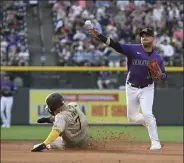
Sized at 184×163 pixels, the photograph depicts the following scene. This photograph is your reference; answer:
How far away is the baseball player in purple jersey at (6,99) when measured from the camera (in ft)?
62.7

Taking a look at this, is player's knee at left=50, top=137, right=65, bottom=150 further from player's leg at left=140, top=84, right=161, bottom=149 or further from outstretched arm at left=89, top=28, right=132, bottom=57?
outstretched arm at left=89, top=28, right=132, bottom=57

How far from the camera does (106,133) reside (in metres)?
15.8

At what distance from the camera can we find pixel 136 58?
33.8ft

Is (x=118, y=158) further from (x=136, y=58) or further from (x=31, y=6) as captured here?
(x=31, y=6)

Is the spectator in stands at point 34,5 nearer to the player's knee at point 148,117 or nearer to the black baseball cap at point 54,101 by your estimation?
the player's knee at point 148,117

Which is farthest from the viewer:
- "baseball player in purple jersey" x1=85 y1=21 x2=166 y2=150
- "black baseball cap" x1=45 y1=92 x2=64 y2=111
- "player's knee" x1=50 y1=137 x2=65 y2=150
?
"baseball player in purple jersey" x1=85 y1=21 x2=166 y2=150

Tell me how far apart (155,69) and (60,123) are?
2208 mm

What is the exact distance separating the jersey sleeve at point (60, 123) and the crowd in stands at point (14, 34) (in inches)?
466

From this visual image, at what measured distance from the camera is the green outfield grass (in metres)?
15.3

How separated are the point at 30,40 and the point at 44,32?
0.90 metres

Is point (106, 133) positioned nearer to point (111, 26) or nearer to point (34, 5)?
point (111, 26)

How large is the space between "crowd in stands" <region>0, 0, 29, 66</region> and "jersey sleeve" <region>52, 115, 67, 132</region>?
38.8ft

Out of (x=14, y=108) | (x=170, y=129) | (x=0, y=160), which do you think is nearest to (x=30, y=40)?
(x=14, y=108)

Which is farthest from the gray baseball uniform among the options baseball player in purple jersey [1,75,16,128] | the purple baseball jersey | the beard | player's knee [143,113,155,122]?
baseball player in purple jersey [1,75,16,128]
